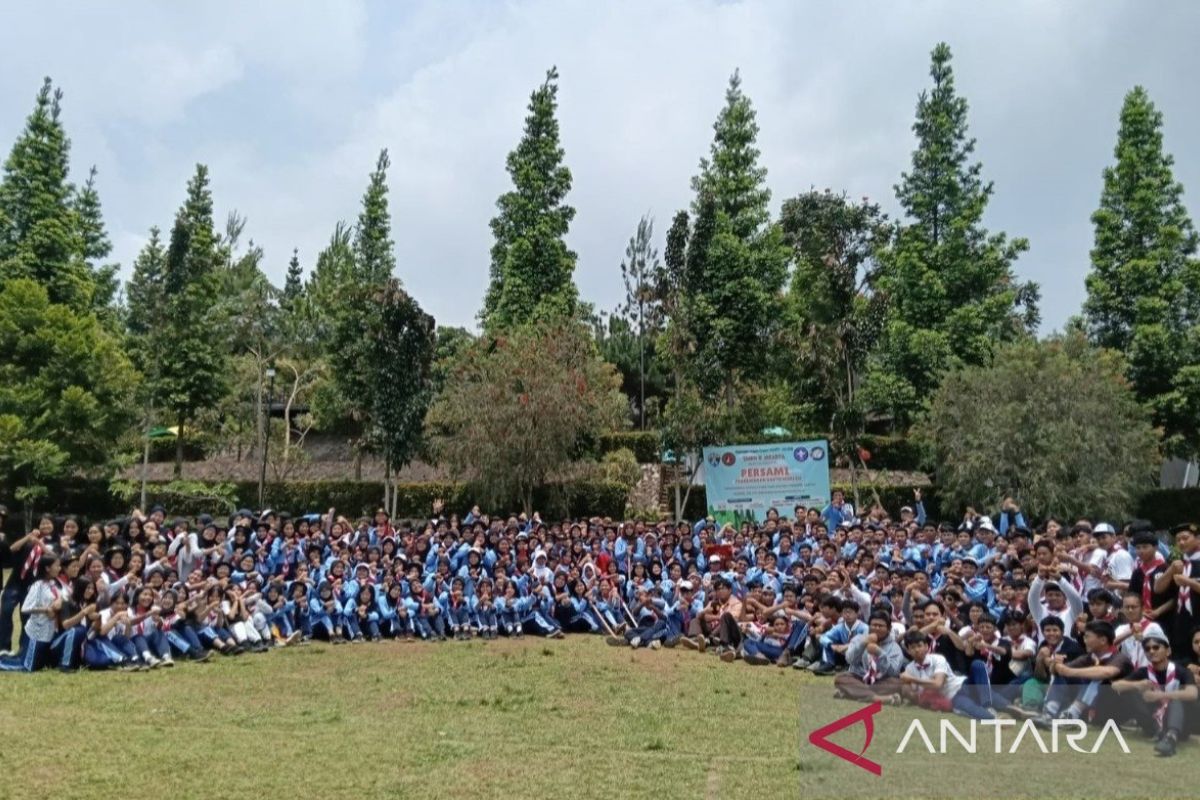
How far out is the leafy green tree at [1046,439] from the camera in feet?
64.1

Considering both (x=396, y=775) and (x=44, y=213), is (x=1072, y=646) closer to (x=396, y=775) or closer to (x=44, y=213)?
(x=396, y=775)

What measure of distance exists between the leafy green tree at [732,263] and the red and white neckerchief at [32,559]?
55.8 ft

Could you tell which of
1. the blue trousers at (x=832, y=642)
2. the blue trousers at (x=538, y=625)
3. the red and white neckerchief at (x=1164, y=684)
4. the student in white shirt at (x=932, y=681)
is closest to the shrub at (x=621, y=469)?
the blue trousers at (x=538, y=625)

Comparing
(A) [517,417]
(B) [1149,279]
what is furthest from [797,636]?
(B) [1149,279]

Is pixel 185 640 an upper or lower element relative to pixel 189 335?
lower

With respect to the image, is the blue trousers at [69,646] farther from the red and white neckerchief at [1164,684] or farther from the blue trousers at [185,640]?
the red and white neckerchief at [1164,684]

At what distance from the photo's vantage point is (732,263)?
90.7ft

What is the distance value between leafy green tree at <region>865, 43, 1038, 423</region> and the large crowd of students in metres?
12.6

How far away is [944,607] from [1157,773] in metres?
3.07

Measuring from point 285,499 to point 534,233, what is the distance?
12.1 m

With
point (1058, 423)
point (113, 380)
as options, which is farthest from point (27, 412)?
point (1058, 423)

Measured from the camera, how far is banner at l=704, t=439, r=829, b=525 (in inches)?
714

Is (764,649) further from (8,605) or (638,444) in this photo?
(638,444)

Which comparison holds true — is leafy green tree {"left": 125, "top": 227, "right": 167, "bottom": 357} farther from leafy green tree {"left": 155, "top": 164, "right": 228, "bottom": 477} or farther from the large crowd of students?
the large crowd of students
